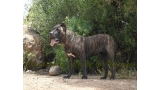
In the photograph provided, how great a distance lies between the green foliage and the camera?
13.8 feet

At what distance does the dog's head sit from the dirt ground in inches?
22.5

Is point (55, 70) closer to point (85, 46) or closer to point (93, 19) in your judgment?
point (85, 46)

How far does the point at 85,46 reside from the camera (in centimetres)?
438

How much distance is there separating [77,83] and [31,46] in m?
1.58

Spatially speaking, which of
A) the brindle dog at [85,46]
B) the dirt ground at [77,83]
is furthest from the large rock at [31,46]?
the brindle dog at [85,46]

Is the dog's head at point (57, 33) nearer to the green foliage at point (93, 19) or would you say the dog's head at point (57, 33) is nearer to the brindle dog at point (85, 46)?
the brindle dog at point (85, 46)

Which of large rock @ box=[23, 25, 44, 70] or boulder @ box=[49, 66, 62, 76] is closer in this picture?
boulder @ box=[49, 66, 62, 76]

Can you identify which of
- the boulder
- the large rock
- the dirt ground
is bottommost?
the dirt ground

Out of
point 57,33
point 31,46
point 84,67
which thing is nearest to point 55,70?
point 84,67

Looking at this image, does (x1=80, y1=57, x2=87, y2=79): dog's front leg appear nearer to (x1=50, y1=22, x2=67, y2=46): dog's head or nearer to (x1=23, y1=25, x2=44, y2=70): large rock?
(x1=50, y1=22, x2=67, y2=46): dog's head

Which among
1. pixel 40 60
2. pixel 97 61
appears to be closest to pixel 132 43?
pixel 97 61

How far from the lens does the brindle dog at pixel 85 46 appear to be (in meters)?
4.25

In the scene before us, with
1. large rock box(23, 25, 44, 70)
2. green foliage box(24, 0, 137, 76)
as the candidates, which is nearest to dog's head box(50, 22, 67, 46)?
green foliage box(24, 0, 137, 76)
